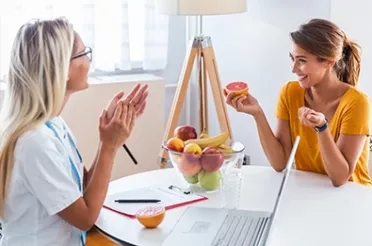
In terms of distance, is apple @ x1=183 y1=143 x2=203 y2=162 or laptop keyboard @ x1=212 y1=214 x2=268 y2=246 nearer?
laptop keyboard @ x1=212 y1=214 x2=268 y2=246

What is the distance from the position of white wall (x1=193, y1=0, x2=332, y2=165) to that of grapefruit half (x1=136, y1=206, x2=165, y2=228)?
1.58 meters

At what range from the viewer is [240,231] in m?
1.50

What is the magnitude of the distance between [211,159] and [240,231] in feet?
0.83

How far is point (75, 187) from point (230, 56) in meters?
2.12

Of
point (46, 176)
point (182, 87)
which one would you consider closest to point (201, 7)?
point (182, 87)

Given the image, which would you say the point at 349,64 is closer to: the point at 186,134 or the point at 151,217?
the point at 186,134

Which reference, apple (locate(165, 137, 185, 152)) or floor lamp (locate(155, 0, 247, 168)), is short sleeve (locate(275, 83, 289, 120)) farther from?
floor lamp (locate(155, 0, 247, 168))

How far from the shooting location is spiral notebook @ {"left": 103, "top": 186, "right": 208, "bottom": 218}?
5.43 feet

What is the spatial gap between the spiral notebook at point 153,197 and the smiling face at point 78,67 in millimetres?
339

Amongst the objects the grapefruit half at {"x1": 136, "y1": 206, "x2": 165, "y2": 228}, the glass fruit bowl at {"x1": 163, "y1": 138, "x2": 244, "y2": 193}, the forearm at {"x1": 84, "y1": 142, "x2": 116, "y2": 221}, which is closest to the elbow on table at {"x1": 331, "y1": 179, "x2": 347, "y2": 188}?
the glass fruit bowl at {"x1": 163, "y1": 138, "x2": 244, "y2": 193}

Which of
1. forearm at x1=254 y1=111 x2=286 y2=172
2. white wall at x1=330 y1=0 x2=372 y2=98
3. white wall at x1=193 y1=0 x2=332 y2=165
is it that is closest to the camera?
forearm at x1=254 y1=111 x2=286 y2=172

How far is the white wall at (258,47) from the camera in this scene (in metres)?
2.99

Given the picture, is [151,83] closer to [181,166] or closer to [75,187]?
[181,166]

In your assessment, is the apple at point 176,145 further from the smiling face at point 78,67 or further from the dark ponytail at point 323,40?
the dark ponytail at point 323,40
